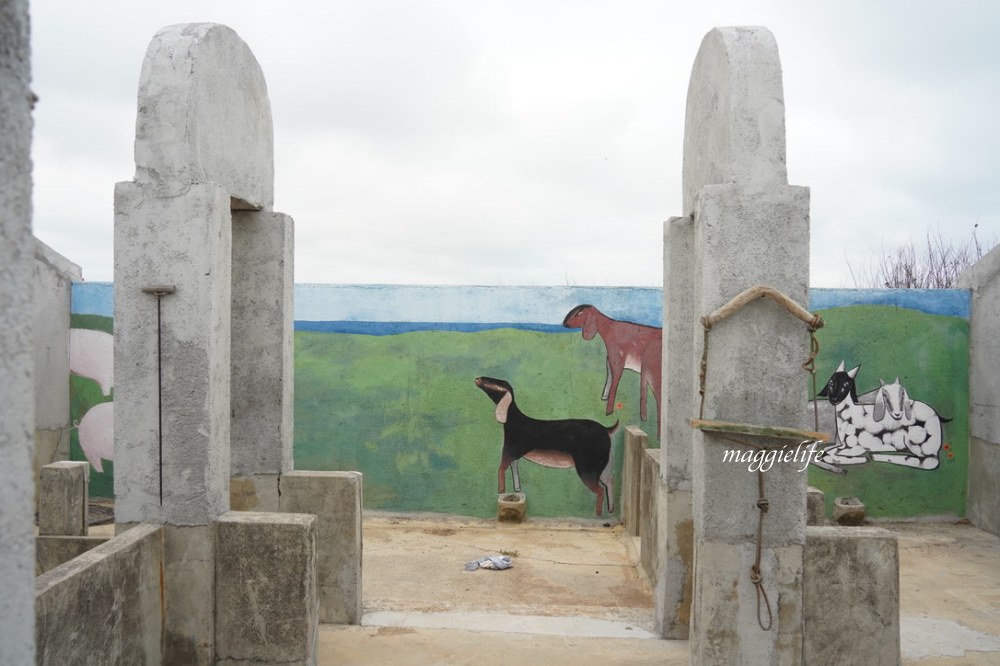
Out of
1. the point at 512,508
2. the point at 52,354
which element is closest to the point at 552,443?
the point at 512,508

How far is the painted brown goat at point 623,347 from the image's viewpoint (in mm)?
9492

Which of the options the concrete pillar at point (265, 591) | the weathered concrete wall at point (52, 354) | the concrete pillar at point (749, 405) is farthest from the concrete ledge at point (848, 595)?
the weathered concrete wall at point (52, 354)

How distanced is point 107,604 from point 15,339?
288 centimetres

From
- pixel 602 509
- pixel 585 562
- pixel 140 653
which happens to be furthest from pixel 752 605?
pixel 602 509

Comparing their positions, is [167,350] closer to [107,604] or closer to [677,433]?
[107,604]

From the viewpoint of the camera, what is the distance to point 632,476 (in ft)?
28.3

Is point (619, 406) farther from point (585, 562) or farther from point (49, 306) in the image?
point (49, 306)

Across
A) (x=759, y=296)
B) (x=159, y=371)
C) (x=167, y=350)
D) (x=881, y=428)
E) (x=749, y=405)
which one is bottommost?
(x=881, y=428)

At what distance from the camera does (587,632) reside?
5.31 metres

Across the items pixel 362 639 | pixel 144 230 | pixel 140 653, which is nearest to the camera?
pixel 140 653

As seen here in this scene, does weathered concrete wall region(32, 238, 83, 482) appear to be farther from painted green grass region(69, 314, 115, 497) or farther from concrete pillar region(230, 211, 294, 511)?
concrete pillar region(230, 211, 294, 511)

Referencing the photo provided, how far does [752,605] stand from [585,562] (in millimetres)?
3770

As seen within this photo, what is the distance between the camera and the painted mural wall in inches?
376

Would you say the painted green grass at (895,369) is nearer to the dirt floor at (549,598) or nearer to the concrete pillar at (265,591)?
the dirt floor at (549,598)
